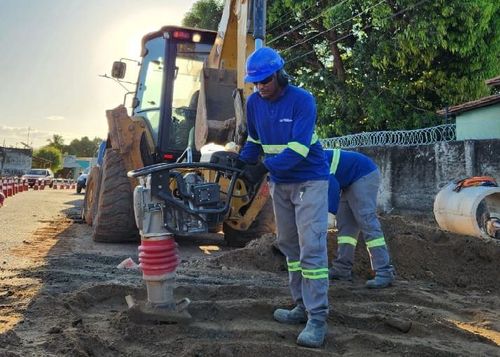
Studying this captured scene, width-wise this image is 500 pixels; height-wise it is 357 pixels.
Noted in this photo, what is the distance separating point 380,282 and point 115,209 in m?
4.05

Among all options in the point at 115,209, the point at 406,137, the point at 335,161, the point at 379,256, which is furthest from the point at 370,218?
the point at 406,137

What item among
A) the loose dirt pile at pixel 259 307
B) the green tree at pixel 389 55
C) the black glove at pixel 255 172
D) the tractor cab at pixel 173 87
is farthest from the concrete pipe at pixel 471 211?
the green tree at pixel 389 55

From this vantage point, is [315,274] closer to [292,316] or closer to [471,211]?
[292,316]

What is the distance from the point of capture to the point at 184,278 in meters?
5.24

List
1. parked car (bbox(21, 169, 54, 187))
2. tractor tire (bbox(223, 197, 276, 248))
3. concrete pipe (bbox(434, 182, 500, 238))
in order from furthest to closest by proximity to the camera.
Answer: parked car (bbox(21, 169, 54, 187)), tractor tire (bbox(223, 197, 276, 248)), concrete pipe (bbox(434, 182, 500, 238))

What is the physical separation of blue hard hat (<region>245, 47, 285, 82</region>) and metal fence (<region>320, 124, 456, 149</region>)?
790cm

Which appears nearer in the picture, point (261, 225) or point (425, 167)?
point (261, 225)

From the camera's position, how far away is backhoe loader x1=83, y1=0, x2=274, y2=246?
7.28 m

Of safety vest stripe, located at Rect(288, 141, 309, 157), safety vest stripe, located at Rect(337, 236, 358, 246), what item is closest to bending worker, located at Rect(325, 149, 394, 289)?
safety vest stripe, located at Rect(337, 236, 358, 246)

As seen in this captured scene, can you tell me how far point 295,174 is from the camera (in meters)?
3.88

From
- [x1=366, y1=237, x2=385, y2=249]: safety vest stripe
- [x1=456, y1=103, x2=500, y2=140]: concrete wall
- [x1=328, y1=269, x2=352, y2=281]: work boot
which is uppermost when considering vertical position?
[x1=456, y1=103, x2=500, y2=140]: concrete wall

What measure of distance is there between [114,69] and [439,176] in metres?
6.34

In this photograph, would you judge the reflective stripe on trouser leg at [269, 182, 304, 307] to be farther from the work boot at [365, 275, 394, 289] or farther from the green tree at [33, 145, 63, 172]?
the green tree at [33, 145, 63, 172]

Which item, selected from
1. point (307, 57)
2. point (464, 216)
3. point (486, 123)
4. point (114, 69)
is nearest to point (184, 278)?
point (464, 216)
